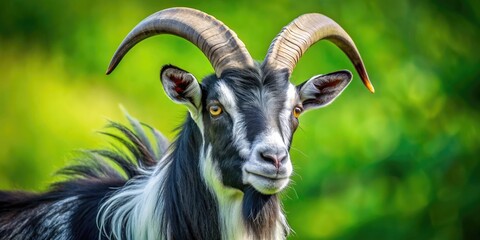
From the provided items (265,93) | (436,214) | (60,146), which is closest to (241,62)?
(265,93)

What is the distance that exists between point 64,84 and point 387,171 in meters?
7.07

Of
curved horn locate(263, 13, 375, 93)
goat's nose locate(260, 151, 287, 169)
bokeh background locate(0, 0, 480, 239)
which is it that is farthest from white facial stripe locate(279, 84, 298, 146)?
bokeh background locate(0, 0, 480, 239)

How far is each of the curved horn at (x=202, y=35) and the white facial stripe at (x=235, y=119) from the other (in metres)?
0.24

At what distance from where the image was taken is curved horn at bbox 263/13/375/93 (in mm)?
9211

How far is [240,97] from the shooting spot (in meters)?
8.79

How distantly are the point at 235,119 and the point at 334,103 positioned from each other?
41.5 ft

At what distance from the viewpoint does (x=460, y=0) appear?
62.1 feet

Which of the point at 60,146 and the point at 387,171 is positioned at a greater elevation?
the point at 60,146

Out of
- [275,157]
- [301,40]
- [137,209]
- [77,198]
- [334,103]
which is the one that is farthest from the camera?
[334,103]

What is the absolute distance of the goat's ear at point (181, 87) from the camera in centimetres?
891

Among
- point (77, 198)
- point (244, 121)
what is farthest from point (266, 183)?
point (77, 198)

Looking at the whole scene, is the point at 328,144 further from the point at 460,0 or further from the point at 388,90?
the point at 460,0

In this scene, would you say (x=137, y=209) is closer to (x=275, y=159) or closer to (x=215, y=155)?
(x=215, y=155)

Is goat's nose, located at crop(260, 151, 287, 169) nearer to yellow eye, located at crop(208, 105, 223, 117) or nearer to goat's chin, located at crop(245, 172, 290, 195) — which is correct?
goat's chin, located at crop(245, 172, 290, 195)
